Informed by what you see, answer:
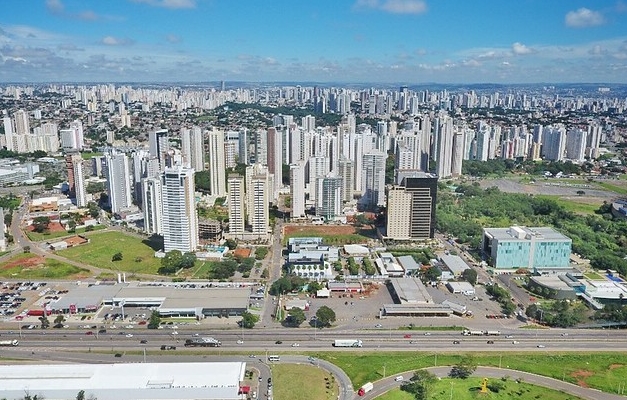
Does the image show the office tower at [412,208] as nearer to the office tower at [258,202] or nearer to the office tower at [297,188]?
the office tower at [297,188]

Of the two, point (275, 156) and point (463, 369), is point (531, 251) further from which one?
point (275, 156)

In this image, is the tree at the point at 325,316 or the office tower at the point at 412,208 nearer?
the tree at the point at 325,316

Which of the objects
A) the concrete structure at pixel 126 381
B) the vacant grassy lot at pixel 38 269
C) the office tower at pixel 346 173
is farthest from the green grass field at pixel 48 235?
the office tower at pixel 346 173

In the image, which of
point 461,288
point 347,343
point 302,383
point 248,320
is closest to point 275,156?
point 461,288

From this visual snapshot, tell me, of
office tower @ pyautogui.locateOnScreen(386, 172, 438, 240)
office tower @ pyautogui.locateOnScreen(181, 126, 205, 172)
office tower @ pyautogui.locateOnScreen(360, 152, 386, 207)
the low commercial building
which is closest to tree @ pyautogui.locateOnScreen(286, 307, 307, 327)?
the low commercial building

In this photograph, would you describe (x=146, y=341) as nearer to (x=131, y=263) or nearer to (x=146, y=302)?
(x=146, y=302)

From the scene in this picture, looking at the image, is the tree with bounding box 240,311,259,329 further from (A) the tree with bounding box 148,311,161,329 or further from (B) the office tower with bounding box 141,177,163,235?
(B) the office tower with bounding box 141,177,163,235
